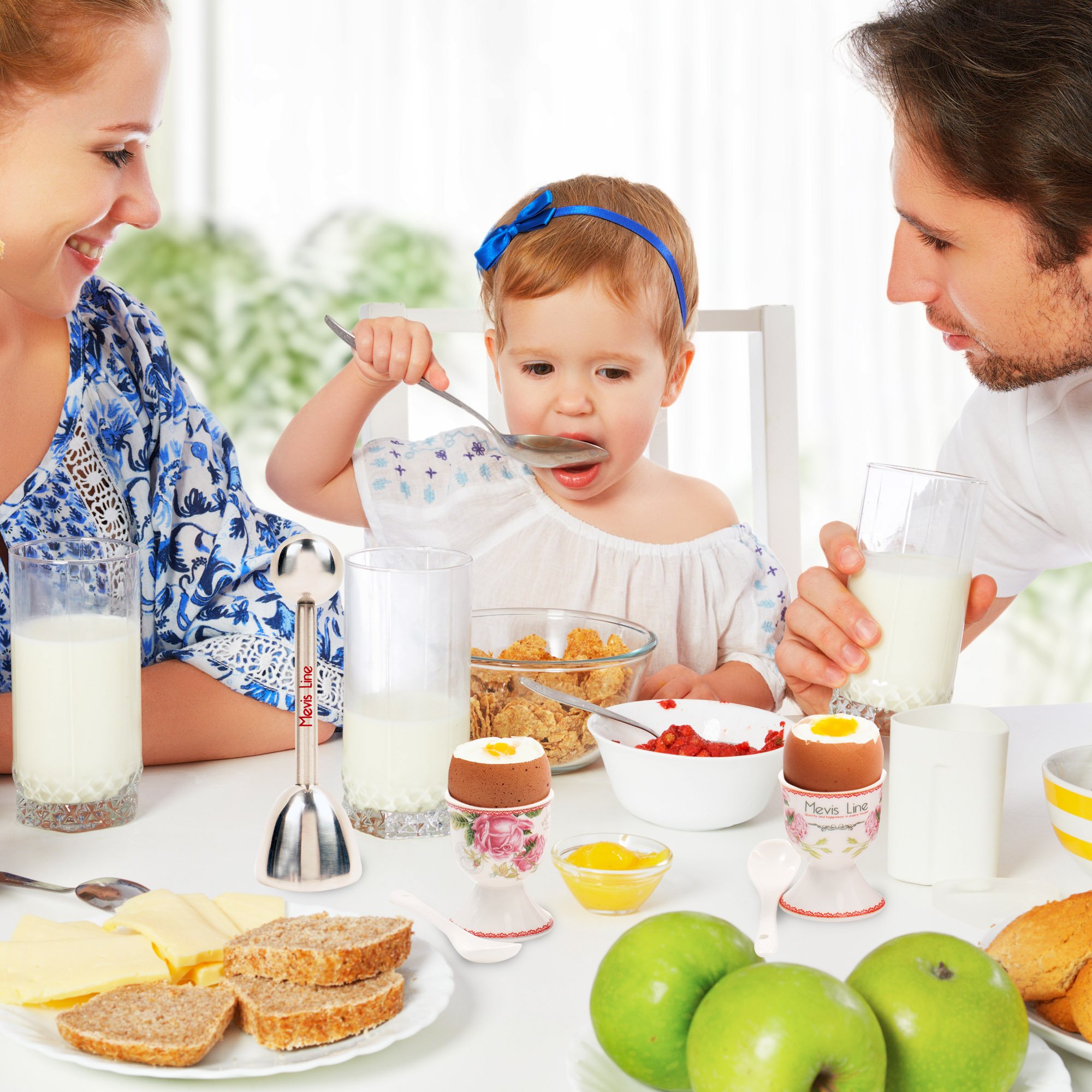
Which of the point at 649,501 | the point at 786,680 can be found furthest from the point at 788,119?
the point at 786,680

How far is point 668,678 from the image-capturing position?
3.89 ft

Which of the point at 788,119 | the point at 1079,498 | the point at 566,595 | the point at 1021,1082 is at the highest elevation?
the point at 788,119

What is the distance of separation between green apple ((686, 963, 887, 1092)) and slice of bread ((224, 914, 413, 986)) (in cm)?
20

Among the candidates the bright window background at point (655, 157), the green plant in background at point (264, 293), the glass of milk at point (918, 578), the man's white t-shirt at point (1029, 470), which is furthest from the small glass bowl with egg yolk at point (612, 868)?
the green plant in background at point (264, 293)

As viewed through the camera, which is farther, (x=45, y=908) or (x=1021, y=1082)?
(x=45, y=908)

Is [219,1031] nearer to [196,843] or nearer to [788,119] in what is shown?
[196,843]

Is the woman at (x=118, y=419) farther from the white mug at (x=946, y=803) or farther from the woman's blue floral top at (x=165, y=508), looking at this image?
the white mug at (x=946, y=803)

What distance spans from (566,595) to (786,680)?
0.46m

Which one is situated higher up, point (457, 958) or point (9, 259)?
point (9, 259)

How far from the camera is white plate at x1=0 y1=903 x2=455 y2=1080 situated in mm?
539

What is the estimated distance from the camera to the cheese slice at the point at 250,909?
0.68 metres

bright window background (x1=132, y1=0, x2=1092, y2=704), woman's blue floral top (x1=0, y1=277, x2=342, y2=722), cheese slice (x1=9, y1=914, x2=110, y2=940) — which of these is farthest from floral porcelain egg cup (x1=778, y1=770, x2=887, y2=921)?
bright window background (x1=132, y1=0, x2=1092, y2=704)

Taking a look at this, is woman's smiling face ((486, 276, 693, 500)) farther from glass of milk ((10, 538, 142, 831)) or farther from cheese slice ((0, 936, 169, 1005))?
cheese slice ((0, 936, 169, 1005))

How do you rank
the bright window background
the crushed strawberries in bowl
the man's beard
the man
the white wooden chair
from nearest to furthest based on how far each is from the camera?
the crushed strawberries in bowl < the man < the man's beard < the white wooden chair < the bright window background
